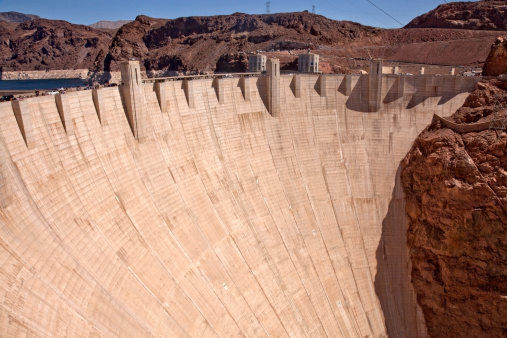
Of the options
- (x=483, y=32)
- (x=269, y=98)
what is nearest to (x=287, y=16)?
(x=483, y=32)

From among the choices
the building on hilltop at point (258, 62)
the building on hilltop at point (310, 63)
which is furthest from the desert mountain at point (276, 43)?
the building on hilltop at point (258, 62)

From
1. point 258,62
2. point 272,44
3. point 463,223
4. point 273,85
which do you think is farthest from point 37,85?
point 463,223

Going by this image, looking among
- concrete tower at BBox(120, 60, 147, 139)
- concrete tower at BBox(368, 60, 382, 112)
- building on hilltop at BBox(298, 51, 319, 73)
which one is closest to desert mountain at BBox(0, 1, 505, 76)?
building on hilltop at BBox(298, 51, 319, 73)

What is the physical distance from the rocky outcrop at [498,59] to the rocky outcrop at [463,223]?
2.07 meters

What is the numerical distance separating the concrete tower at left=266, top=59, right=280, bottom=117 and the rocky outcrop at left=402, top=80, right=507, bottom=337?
366 inches

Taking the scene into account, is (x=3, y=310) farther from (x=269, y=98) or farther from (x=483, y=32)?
(x=483, y=32)

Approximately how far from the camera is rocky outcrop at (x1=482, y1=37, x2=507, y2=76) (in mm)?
25984

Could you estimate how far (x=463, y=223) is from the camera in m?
22.4

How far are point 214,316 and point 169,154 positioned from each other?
8278mm

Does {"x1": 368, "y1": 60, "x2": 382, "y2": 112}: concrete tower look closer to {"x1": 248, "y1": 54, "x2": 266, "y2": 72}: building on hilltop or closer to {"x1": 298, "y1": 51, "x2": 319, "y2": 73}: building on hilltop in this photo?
{"x1": 298, "y1": 51, "x2": 319, "y2": 73}: building on hilltop

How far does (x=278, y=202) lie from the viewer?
81.6 feet

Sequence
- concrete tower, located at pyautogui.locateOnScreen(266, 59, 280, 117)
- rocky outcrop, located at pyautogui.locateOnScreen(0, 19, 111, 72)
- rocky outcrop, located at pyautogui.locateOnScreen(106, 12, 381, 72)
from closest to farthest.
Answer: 1. concrete tower, located at pyautogui.locateOnScreen(266, 59, 280, 117)
2. rocky outcrop, located at pyautogui.locateOnScreen(106, 12, 381, 72)
3. rocky outcrop, located at pyautogui.locateOnScreen(0, 19, 111, 72)

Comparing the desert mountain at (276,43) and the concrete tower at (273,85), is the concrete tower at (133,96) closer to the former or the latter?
the concrete tower at (273,85)

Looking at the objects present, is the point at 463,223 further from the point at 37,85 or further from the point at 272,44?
the point at 37,85
